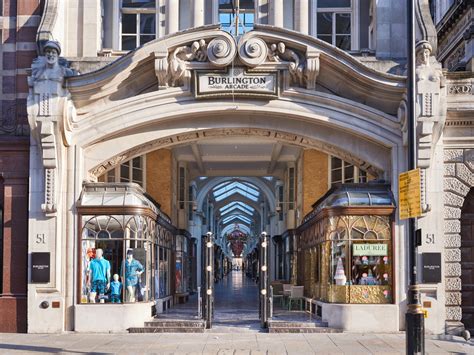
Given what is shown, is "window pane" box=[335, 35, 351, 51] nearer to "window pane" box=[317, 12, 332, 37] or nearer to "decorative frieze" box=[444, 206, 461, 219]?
"window pane" box=[317, 12, 332, 37]

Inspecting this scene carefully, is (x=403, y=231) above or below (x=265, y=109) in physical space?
below

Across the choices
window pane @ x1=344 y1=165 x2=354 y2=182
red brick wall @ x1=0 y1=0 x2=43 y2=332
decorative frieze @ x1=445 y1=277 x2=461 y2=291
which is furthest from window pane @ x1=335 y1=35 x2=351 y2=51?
red brick wall @ x1=0 y1=0 x2=43 y2=332

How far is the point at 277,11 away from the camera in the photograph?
23.3 meters

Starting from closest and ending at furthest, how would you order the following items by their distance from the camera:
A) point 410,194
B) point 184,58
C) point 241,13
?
point 410,194 < point 184,58 < point 241,13

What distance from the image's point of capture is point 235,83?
68.5 ft

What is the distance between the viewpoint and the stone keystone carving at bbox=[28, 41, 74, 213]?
20141 millimetres

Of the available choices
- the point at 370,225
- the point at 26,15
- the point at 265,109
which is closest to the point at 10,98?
the point at 26,15

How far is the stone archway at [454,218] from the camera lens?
20500 mm

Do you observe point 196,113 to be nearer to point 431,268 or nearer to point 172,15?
point 172,15

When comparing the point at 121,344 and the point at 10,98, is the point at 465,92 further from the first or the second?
the point at 10,98

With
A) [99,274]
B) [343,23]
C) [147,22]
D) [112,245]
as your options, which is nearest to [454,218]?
[343,23]

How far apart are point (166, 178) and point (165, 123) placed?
8250mm

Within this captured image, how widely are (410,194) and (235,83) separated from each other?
7306 millimetres

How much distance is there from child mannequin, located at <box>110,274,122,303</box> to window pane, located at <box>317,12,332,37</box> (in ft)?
31.2
